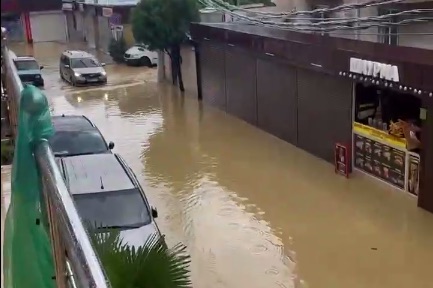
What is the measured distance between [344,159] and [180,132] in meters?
5.68

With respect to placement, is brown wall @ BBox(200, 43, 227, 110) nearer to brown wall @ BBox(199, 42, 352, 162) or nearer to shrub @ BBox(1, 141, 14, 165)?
brown wall @ BBox(199, 42, 352, 162)

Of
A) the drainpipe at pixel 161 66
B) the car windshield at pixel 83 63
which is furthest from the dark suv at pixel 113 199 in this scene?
the car windshield at pixel 83 63

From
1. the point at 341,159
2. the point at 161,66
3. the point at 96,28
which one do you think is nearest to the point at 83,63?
the point at 161,66

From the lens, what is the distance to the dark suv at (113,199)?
27.2 feet

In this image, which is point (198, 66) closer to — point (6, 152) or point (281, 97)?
point (281, 97)

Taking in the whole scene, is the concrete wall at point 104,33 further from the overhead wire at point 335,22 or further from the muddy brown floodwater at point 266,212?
the muddy brown floodwater at point 266,212

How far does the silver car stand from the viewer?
25.0 meters

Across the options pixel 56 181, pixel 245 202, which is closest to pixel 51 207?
pixel 56 181

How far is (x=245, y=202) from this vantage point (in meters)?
11.6

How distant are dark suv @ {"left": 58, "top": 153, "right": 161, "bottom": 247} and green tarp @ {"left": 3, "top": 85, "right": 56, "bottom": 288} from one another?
545cm

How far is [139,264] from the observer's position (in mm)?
3998

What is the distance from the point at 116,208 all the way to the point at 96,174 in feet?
3.70

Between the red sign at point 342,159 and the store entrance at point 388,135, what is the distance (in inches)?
12.3

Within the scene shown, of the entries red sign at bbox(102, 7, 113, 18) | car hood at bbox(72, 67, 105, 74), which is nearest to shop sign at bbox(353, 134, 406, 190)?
car hood at bbox(72, 67, 105, 74)
